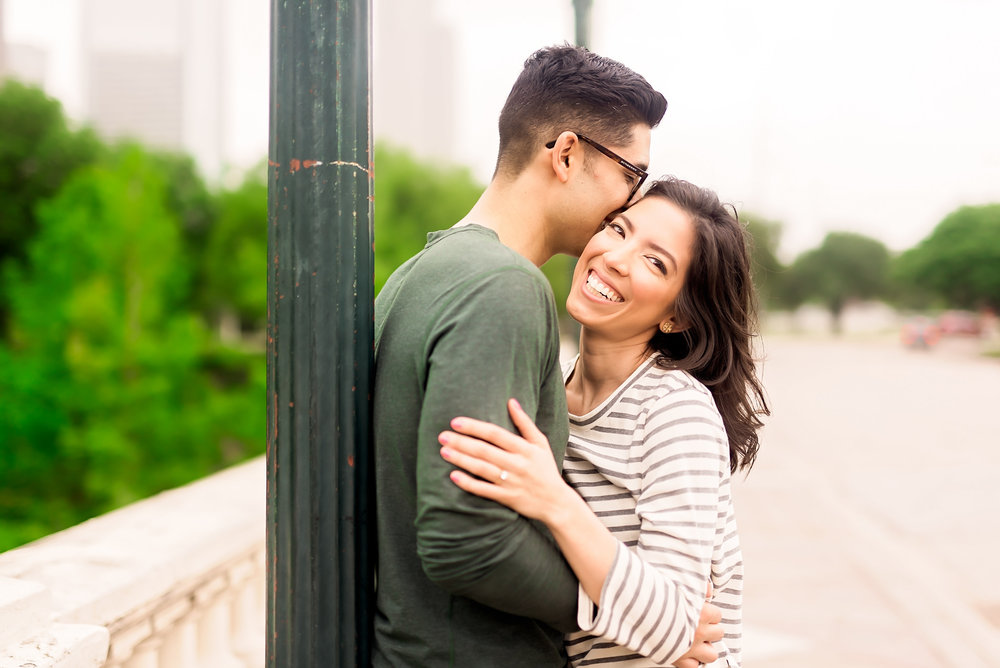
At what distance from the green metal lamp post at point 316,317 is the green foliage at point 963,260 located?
58.1 meters

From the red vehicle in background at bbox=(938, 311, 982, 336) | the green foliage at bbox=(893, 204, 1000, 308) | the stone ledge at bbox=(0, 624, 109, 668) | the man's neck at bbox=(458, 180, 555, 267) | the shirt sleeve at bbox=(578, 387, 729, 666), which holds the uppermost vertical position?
the man's neck at bbox=(458, 180, 555, 267)

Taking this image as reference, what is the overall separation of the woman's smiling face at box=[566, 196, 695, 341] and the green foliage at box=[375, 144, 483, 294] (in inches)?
1240

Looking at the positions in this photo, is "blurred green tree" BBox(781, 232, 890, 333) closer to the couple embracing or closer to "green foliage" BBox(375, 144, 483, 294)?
"green foliage" BBox(375, 144, 483, 294)

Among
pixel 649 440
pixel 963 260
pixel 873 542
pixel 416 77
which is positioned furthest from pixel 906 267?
pixel 649 440

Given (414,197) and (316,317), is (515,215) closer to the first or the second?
(316,317)

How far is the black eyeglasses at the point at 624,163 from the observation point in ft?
6.41

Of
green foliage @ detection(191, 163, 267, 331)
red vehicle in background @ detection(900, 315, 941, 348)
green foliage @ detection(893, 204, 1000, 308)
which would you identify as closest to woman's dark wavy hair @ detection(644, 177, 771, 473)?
green foliage @ detection(191, 163, 267, 331)

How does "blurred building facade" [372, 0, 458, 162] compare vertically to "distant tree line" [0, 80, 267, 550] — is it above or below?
above

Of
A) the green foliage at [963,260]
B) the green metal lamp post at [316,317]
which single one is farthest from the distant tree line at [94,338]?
the green foliage at [963,260]

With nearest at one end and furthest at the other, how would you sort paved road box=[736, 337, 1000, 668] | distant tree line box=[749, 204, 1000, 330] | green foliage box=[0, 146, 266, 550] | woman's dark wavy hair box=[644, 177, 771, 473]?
woman's dark wavy hair box=[644, 177, 771, 473], paved road box=[736, 337, 1000, 668], green foliage box=[0, 146, 266, 550], distant tree line box=[749, 204, 1000, 330]

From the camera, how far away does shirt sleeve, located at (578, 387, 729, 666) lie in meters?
1.48

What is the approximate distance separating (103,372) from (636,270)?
2842 cm

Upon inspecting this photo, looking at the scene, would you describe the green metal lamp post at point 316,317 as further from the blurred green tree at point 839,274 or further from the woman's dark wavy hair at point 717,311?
the blurred green tree at point 839,274

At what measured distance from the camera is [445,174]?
4084cm
